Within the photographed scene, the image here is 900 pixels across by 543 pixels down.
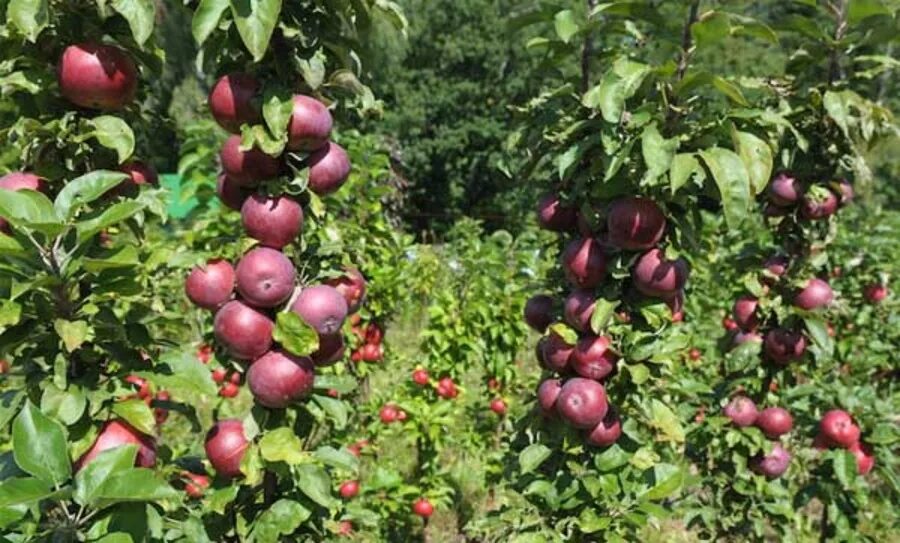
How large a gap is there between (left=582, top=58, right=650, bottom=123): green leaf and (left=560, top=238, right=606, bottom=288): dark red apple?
15.0 inches

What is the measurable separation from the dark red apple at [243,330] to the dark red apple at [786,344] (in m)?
1.92

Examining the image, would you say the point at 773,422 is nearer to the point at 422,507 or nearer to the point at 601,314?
the point at 601,314

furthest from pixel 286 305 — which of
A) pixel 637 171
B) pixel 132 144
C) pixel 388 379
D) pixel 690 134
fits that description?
pixel 388 379

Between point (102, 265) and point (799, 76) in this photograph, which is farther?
point (799, 76)

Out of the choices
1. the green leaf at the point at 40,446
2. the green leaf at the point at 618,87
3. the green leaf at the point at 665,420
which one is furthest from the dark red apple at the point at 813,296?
the green leaf at the point at 40,446

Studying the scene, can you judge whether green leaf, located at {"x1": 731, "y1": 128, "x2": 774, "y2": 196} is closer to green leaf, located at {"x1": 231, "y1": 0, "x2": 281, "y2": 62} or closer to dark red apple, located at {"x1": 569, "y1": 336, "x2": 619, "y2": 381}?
dark red apple, located at {"x1": 569, "y1": 336, "x2": 619, "y2": 381}

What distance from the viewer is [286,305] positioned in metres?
1.64

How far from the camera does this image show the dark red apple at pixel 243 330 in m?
1.58

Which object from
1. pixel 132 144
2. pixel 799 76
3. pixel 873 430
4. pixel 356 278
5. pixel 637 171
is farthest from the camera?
pixel 873 430

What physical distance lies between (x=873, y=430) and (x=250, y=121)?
8.51 feet

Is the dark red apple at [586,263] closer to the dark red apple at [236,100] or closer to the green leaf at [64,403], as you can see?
the dark red apple at [236,100]

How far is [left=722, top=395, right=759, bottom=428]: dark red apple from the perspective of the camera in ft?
9.18

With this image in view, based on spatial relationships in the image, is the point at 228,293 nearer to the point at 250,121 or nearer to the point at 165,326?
the point at 165,326

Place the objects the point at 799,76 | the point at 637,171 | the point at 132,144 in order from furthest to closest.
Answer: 1. the point at 799,76
2. the point at 637,171
3. the point at 132,144
